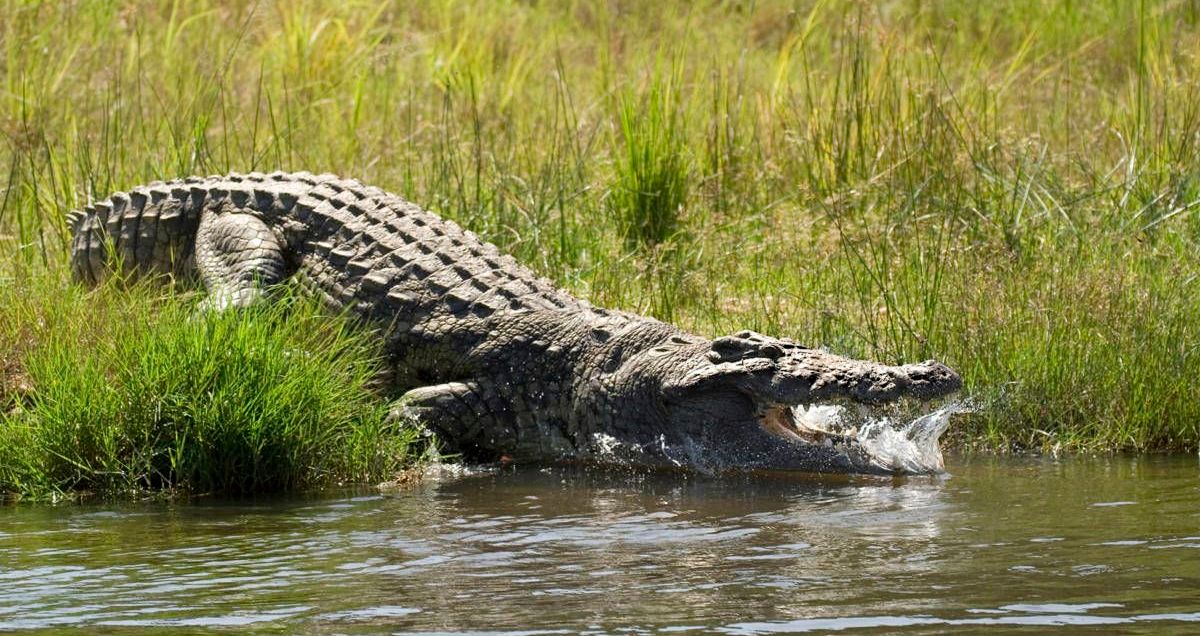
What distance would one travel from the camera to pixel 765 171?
29.7 feet

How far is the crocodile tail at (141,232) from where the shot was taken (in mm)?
7496

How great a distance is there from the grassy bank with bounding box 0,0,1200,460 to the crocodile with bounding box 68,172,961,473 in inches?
26.2

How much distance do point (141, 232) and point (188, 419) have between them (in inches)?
88.8

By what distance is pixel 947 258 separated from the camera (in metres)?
7.27

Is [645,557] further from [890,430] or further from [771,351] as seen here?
[890,430]

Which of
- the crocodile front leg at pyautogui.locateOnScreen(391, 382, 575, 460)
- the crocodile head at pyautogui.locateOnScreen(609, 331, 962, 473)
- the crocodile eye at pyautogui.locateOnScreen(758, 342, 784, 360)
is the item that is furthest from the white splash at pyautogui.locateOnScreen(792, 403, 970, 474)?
the crocodile front leg at pyautogui.locateOnScreen(391, 382, 575, 460)

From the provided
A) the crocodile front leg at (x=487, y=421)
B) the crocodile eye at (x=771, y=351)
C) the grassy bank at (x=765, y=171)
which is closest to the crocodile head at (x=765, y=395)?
the crocodile eye at (x=771, y=351)

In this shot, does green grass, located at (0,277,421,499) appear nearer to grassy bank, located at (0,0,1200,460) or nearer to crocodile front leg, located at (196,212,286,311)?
grassy bank, located at (0,0,1200,460)

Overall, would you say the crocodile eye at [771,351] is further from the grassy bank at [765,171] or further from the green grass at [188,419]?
the green grass at [188,419]

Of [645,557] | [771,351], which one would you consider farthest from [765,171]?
[645,557]

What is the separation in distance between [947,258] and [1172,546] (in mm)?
2965

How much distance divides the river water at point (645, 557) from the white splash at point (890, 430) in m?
0.13

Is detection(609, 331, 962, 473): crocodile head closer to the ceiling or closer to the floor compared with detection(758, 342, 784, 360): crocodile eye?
closer to the floor

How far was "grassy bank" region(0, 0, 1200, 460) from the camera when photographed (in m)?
6.61
